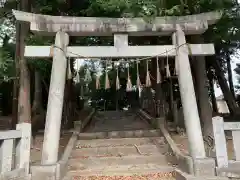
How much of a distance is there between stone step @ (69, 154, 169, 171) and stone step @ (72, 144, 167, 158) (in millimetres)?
372

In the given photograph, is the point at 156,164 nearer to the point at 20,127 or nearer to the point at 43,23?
the point at 20,127

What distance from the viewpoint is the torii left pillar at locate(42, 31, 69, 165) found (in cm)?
608

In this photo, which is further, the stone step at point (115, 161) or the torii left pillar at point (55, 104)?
the stone step at point (115, 161)

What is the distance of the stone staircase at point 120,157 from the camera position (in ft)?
22.5

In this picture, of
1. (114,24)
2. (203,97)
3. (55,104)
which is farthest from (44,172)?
(203,97)

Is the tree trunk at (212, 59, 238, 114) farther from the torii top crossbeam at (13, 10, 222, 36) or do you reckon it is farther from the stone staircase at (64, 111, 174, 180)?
the torii top crossbeam at (13, 10, 222, 36)

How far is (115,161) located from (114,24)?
4020 millimetres

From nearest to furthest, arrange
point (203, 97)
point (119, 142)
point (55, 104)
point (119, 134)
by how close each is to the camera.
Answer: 1. point (55, 104)
2. point (119, 142)
3. point (203, 97)
4. point (119, 134)

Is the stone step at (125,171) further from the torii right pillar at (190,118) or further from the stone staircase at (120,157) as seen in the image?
the torii right pillar at (190,118)

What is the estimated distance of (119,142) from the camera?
30.1ft

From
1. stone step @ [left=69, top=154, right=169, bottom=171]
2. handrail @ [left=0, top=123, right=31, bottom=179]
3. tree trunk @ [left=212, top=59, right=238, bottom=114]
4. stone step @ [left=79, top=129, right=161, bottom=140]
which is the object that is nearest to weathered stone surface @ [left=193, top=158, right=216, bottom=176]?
stone step @ [left=69, top=154, right=169, bottom=171]

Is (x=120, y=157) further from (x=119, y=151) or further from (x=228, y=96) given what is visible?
(x=228, y=96)

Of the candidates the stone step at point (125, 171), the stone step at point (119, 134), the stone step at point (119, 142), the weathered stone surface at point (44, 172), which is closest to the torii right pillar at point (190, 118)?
the stone step at point (125, 171)

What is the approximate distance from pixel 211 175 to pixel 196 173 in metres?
0.34
